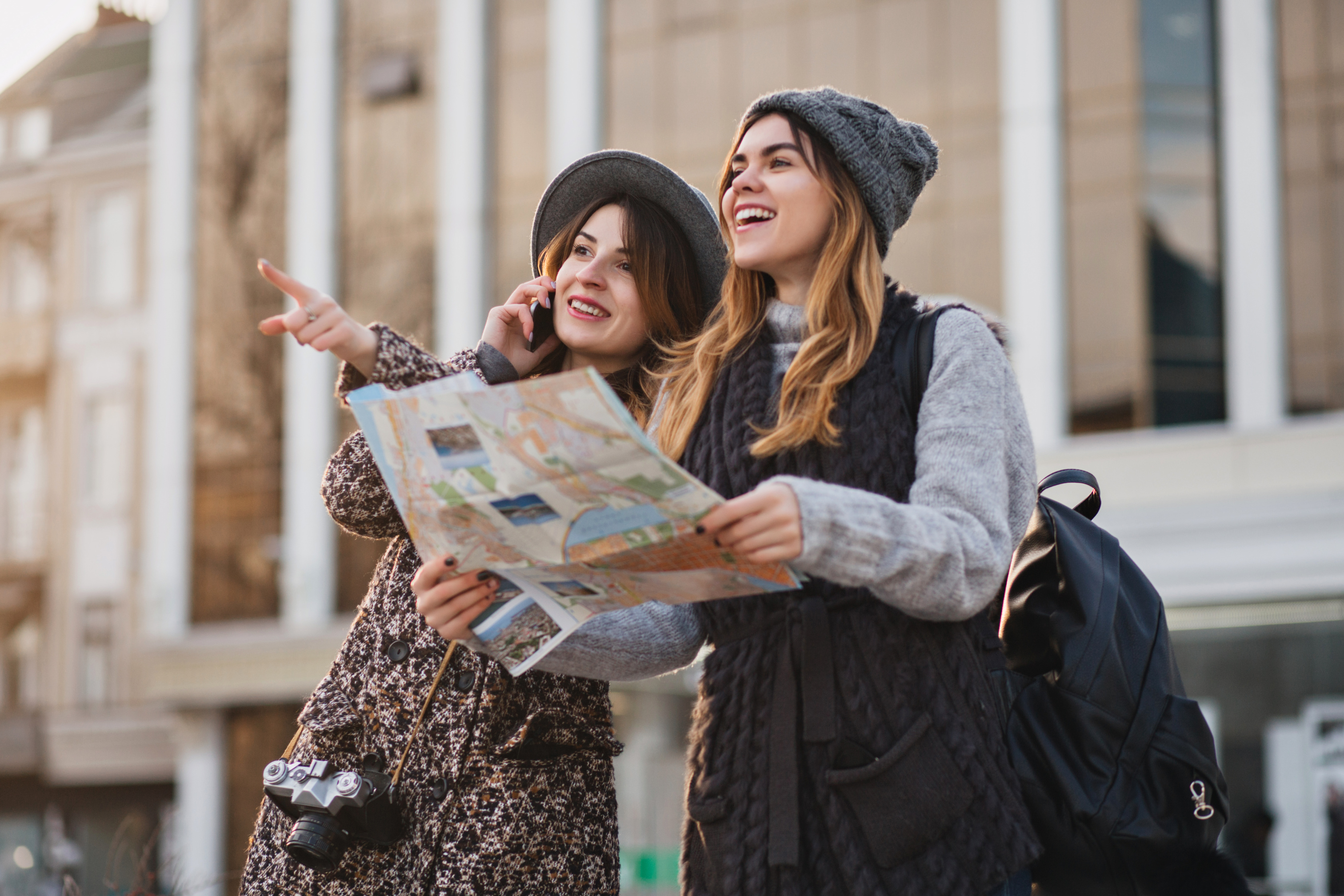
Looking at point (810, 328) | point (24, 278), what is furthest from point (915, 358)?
point (24, 278)

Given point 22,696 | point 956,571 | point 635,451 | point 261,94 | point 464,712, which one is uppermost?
point 261,94

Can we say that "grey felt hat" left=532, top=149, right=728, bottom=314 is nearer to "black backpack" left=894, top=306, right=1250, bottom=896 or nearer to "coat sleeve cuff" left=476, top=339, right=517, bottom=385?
"coat sleeve cuff" left=476, top=339, right=517, bottom=385

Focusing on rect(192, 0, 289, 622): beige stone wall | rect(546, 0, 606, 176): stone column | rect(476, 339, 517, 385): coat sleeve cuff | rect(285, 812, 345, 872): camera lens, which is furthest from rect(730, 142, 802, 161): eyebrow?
rect(192, 0, 289, 622): beige stone wall

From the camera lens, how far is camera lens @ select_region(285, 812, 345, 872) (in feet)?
7.57

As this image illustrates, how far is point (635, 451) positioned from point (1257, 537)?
1252 cm

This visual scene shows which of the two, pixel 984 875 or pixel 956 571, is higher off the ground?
pixel 956 571

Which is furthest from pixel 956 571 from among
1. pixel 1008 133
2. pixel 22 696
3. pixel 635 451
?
pixel 22 696

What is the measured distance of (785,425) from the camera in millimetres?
2121

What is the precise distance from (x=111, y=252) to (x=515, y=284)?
758cm

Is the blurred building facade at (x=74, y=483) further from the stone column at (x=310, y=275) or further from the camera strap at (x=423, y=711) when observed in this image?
the camera strap at (x=423, y=711)

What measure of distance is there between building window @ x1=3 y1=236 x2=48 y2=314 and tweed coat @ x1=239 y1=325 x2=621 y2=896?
22.0 m

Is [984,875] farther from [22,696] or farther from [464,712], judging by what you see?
[22,696]

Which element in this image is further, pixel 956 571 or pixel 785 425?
pixel 785 425

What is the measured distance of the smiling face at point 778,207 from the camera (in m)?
2.31
